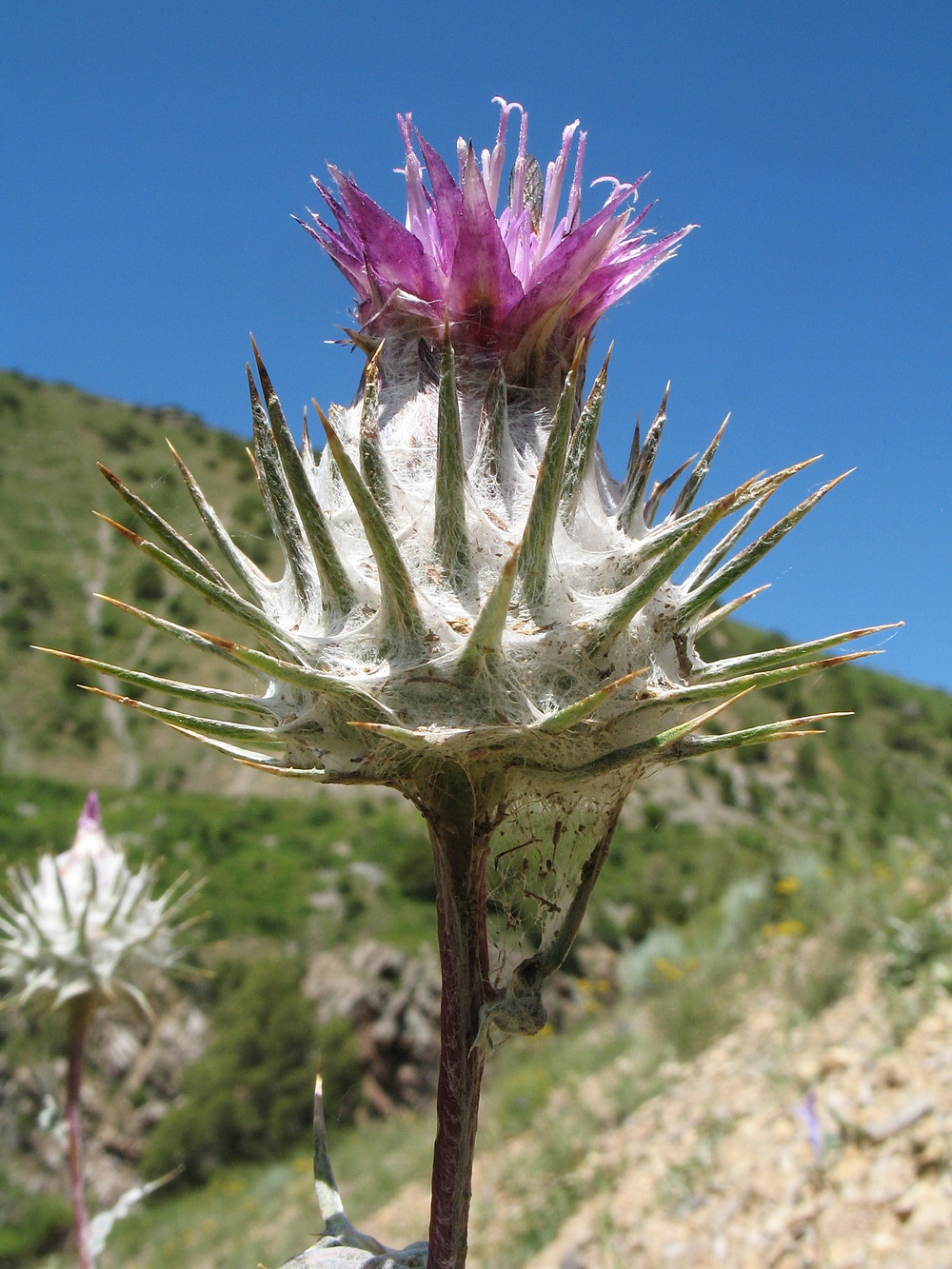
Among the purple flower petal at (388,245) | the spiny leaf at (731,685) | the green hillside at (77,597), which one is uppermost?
the green hillside at (77,597)

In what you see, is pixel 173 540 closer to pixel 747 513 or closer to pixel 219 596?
pixel 219 596

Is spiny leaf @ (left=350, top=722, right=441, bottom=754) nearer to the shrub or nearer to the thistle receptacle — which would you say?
the thistle receptacle

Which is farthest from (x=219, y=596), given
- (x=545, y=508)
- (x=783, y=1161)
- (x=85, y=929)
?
(x=783, y=1161)

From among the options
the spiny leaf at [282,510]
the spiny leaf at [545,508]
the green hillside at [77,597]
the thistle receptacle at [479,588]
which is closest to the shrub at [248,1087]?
the green hillside at [77,597]

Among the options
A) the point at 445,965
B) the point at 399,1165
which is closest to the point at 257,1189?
the point at 399,1165

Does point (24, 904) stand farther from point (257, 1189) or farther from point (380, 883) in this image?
point (380, 883)

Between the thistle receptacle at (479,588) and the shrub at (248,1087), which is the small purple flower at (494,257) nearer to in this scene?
the thistle receptacle at (479,588)

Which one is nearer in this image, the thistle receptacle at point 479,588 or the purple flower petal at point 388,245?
the thistle receptacle at point 479,588
